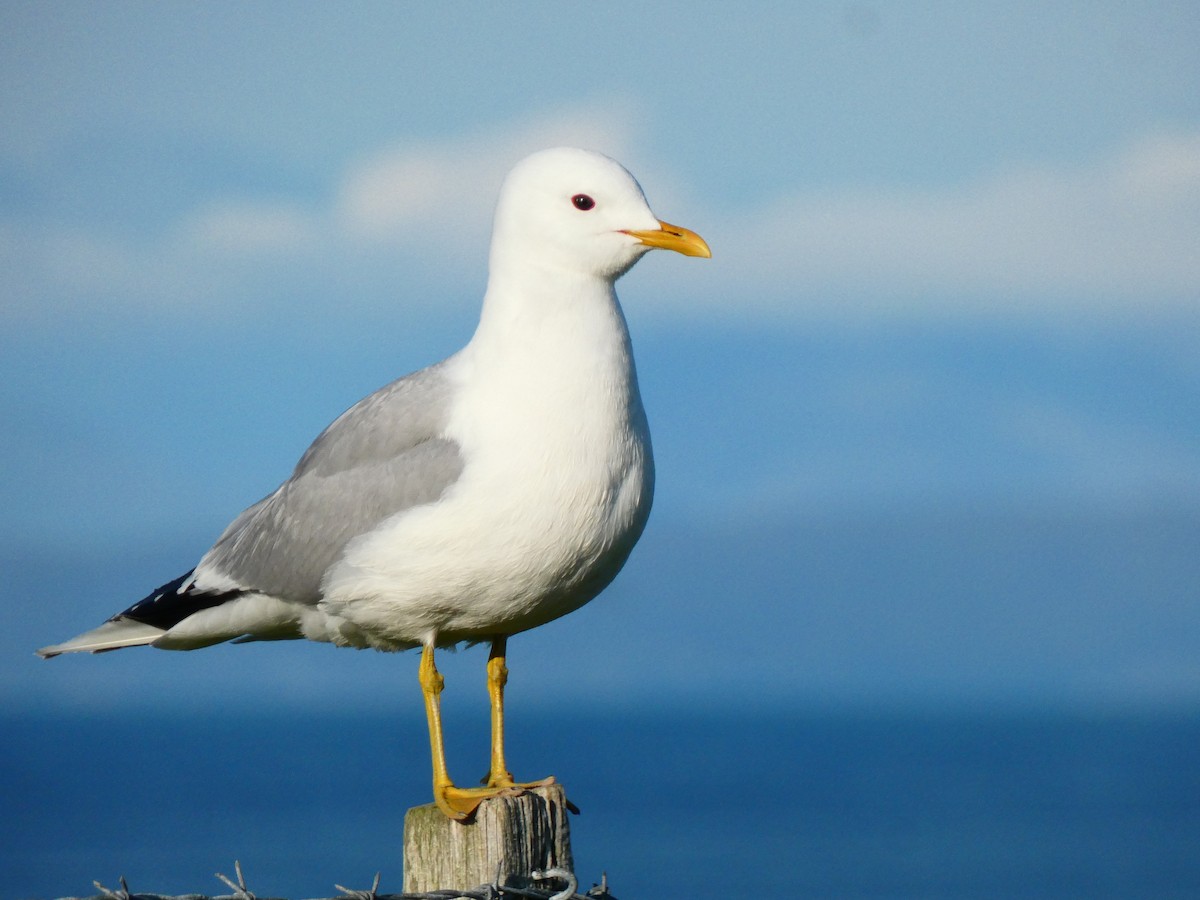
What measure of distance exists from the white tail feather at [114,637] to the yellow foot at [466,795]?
214 centimetres

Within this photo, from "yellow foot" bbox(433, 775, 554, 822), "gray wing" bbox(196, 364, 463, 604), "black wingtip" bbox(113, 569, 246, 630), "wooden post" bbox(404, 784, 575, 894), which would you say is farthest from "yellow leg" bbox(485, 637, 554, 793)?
"black wingtip" bbox(113, 569, 246, 630)

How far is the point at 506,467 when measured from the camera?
17.1ft

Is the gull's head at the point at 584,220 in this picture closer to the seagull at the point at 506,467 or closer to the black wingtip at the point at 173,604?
the seagull at the point at 506,467

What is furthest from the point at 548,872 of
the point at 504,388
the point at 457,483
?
the point at 504,388

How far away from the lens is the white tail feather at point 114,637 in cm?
662

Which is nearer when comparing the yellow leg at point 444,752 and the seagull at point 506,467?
the yellow leg at point 444,752

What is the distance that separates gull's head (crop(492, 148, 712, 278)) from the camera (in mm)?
5477

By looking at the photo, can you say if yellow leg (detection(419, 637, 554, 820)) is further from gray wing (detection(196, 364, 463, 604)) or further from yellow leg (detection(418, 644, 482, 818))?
gray wing (detection(196, 364, 463, 604))

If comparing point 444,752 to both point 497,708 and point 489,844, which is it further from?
point 489,844

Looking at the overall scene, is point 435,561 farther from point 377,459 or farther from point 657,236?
point 657,236

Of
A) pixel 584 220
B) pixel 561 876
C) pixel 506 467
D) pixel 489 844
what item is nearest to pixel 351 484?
pixel 506 467

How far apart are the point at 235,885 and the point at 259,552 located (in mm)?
2601

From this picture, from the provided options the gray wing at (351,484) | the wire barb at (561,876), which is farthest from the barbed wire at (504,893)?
the gray wing at (351,484)

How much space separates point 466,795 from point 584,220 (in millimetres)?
2247
